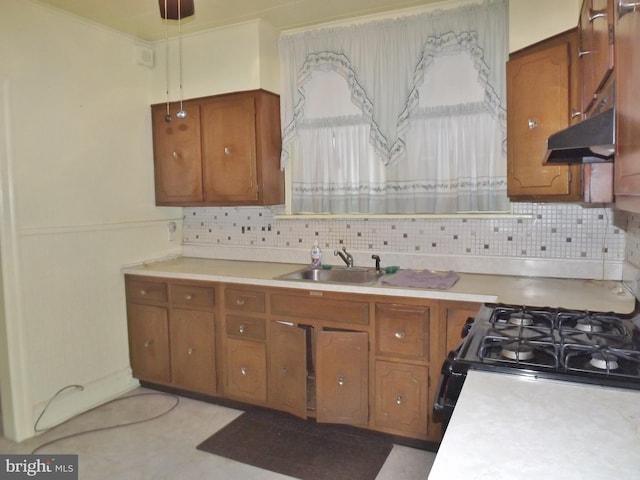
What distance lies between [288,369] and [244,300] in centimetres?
51

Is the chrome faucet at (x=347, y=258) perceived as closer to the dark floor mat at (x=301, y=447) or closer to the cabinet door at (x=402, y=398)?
the cabinet door at (x=402, y=398)

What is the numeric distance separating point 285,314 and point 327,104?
4.88ft

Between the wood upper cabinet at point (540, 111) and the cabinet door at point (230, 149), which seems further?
the cabinet door at point (230, 149)

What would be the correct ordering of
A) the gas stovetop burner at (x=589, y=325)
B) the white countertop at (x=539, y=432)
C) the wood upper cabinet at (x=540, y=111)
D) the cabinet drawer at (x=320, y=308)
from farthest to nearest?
the cabinet drawer at (x=320, y=308) < the wood upper cabinet at (x=540, y=111) < the gas stovetop burner at (x=589, y=325) < the white countertop at (x=539, y=432)

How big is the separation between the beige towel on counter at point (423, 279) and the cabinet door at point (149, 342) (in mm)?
1618

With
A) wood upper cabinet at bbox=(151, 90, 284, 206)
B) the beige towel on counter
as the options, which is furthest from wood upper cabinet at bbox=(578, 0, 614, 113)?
wood upper cabinet at bbox=(151, 90, 284, 206)

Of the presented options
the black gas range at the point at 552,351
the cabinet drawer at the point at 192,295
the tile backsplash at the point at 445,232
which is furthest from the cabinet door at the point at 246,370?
the black gas range at the point at 552,351

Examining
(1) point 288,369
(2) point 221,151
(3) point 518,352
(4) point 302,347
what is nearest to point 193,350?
(1) point 288,369

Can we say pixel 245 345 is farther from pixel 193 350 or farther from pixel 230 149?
pixel 230 149

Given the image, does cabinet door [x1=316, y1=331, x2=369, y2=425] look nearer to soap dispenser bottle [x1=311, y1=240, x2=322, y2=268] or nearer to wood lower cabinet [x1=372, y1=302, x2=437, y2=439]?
wood lower cabinet [x1=372, y1=302, x2=437, y2=439]

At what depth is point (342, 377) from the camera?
263 centimetres

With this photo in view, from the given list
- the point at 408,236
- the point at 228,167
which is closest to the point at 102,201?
the point at 228,167

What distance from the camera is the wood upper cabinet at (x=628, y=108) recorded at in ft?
3.25

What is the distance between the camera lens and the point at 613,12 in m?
1.27
